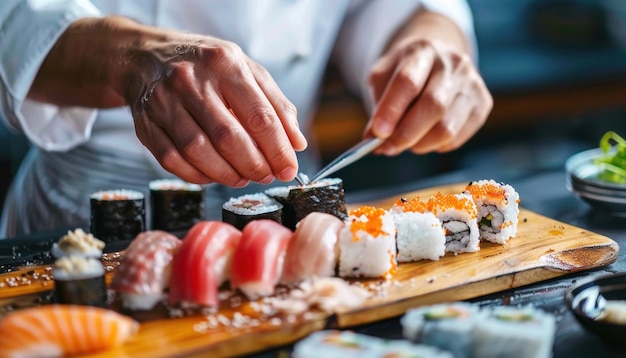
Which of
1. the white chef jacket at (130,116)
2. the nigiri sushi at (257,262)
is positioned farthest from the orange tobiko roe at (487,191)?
the white chef jacket at (130,116)

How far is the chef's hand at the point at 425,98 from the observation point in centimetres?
254

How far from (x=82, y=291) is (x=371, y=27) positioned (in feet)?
6.40

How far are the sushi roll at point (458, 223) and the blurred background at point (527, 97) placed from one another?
→ 1.98m

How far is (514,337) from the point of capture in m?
1.47

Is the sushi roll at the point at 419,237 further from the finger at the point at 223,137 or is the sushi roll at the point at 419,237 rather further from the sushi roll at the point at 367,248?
the finger at the point at 223,137

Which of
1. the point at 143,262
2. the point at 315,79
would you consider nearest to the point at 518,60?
the point at 315,79

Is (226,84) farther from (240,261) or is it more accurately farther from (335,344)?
(335,344)

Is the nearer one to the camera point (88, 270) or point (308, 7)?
point (88, 270)

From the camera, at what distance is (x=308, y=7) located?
302 cm

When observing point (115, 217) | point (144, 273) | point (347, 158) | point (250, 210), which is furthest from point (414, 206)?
point (115, 217)

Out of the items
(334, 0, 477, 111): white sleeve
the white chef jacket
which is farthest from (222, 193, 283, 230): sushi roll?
(334, 0, 477, 111): white sleeve

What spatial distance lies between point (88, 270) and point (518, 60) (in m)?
3.92

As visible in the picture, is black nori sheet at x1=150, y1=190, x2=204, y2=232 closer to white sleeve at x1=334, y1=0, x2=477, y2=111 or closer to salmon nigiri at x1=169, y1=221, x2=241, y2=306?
salmon nigiri at x1=169, y1=221, x2=241, y2=306

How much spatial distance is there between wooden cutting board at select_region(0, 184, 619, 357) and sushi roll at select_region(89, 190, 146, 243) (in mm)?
282
